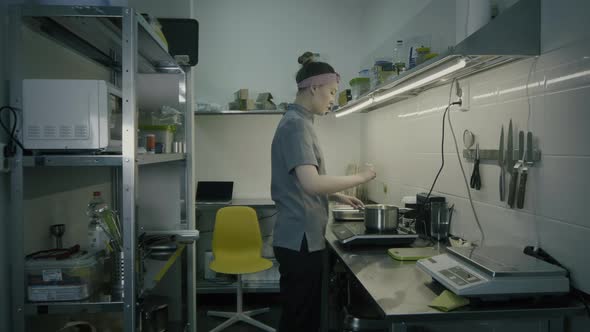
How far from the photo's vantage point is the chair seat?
2.82m

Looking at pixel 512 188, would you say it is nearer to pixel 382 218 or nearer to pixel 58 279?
pixel 382 218

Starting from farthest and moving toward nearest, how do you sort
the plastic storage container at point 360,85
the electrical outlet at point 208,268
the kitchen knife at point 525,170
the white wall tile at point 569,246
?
the electrical outlet at point 208,268, the plastic storage container at point 360,85, the kitchen knife at point 525,170, the white wall tile at point 569,246

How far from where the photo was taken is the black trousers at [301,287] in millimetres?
1774

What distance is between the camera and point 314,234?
1777 mm

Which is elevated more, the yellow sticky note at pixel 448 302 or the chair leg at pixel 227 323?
the yellow sticky note at pixel 448 302

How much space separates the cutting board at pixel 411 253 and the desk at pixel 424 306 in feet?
0.53

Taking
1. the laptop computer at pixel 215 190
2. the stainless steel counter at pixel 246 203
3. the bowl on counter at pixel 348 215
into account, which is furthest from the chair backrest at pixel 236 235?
the bowl on counter at pixel 348 215

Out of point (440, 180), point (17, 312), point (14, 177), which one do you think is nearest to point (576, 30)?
point (440, 180)

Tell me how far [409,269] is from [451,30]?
1.31 meters

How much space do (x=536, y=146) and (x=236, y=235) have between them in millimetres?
2258

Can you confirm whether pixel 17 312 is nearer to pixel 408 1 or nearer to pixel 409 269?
pixel 409 269

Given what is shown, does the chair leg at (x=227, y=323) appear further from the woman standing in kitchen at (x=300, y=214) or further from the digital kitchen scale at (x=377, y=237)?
the digital kitchen scale at (x=377, y=237)

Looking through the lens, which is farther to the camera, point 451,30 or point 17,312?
point 451,30

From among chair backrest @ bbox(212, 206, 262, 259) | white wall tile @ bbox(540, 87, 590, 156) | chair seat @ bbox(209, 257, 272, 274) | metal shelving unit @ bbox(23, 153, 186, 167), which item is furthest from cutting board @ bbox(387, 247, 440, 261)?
chair backrest @ bbox(212, 206, 262, 259)
